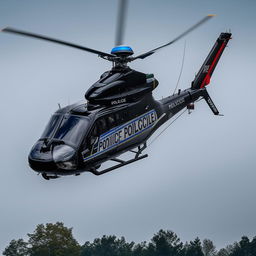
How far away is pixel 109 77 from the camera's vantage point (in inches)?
1153

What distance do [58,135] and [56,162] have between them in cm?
152

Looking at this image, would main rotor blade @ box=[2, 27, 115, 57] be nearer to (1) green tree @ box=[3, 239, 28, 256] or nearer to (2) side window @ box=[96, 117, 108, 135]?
(2) side window @ box=[96, 117, 108, 135]

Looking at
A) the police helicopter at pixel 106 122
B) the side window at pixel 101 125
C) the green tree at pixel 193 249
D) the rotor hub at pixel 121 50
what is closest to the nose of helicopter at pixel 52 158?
the police helicopter at pixel 106 122

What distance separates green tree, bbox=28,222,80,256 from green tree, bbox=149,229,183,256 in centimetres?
1737

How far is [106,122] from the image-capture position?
27.9m

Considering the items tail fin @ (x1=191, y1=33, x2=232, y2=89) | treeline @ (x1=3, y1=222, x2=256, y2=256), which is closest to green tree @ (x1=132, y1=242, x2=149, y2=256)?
treeline @ (x1=3, y1=222, x2=256, y2=256)

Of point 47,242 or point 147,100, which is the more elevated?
point 47,242

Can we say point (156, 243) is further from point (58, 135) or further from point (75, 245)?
point (58, 135)

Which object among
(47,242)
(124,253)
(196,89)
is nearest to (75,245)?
(47,242)

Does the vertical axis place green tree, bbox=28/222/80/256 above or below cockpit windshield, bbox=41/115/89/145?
above

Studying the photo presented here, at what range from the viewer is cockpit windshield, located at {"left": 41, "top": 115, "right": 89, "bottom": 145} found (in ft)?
87.8

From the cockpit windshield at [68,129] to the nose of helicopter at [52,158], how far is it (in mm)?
502

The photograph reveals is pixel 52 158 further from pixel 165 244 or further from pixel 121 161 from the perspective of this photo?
pixel 165 244

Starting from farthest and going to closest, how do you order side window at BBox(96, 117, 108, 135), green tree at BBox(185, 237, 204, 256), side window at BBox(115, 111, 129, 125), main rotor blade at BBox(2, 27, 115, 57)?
green tree at BBox(185, 237, 204, 256) < side window at BBox(115, 111, 129, 125) < side window at BBox(96, 117, 108, 135) < main rotor blade at BBox(2, 27, 115, 57)
